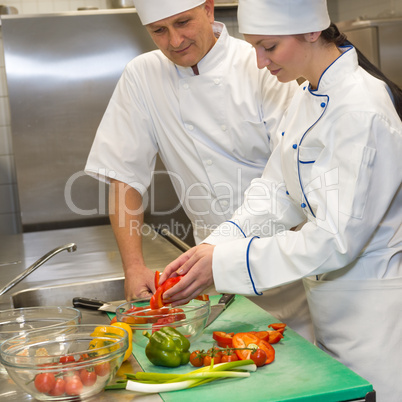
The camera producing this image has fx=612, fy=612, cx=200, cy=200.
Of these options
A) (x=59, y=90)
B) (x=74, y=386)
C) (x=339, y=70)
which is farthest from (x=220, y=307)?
(x=59, y=90)

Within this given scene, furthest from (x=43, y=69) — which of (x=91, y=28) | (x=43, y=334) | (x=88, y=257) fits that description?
(x=43, y=334)

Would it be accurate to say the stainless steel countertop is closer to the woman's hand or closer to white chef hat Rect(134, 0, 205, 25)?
the woman's hand

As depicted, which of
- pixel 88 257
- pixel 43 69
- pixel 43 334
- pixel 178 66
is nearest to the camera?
pixel 43 334

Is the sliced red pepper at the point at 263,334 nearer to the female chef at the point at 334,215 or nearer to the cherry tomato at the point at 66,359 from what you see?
the female chef at the point at 334,215

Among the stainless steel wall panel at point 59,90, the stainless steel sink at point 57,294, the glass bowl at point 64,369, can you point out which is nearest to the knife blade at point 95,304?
the stainless steel sink at point 57,294

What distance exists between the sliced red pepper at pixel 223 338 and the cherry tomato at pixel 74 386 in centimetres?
34

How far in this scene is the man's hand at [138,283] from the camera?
5.46 feet

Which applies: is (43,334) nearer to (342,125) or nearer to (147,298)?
(147,298)

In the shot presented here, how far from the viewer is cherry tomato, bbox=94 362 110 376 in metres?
1.06

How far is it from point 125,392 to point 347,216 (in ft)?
1.87

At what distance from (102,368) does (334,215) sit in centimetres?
57

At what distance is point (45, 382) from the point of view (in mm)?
1027

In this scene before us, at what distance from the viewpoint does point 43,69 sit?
3207 millimetres

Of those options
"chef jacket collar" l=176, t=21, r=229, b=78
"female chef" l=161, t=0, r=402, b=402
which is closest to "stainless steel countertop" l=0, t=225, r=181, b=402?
"female chef" l=161, t=0, r=402, b=402
